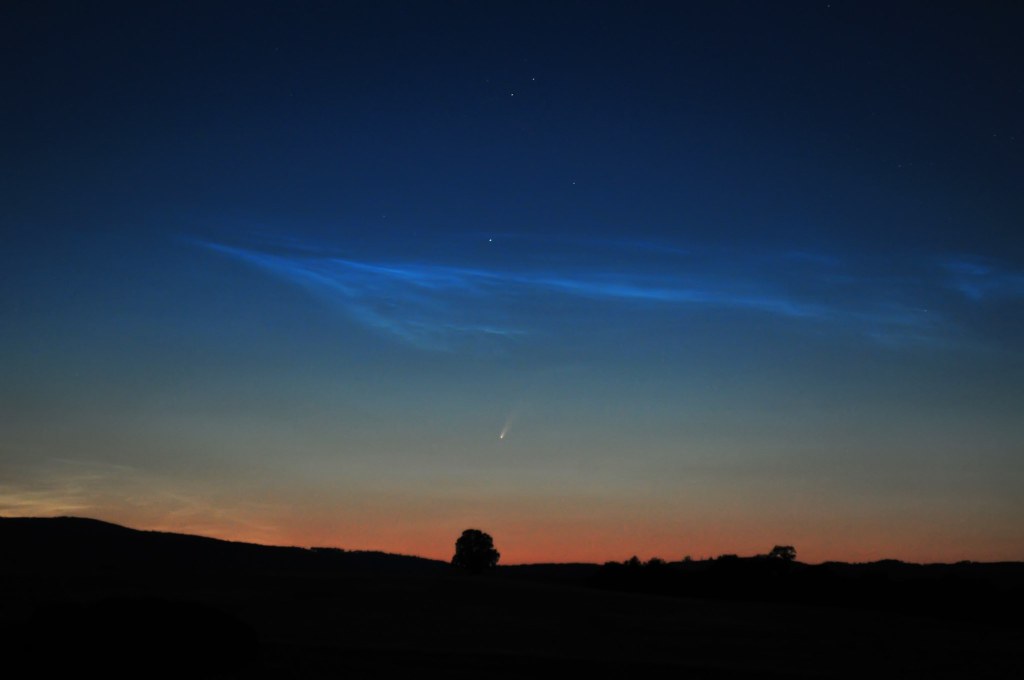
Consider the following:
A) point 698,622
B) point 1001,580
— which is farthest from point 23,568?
point 1001,580

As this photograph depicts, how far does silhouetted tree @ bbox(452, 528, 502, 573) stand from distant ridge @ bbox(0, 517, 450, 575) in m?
6.90

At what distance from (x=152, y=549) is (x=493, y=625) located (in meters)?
60.3

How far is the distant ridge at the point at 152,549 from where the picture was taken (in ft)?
218

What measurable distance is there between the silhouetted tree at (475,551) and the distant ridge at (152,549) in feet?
22.6

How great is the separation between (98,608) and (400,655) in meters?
7.11

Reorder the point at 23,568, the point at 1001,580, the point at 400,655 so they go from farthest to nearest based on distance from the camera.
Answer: the point at 1001,580 < the point at 23,568 < the point at 400,655

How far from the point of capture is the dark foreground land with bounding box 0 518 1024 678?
1827cm

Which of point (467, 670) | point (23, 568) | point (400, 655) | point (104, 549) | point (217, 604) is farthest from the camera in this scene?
point (104, 549)

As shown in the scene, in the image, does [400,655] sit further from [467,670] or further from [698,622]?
[698,622]

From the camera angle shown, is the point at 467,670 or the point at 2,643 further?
the point at 467,670

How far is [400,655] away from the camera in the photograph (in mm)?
21609

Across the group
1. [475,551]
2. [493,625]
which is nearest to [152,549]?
[475,551]

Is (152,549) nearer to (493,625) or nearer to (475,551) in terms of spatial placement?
(475,551)

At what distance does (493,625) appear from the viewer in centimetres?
2925
